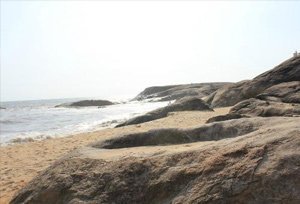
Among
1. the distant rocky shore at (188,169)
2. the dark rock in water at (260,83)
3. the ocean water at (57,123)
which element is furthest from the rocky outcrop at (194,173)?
the ocean water at (57,123)

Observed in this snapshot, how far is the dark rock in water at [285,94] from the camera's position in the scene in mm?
12609

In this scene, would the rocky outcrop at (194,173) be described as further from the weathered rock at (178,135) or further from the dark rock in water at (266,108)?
the dark rock in water at (266,108)

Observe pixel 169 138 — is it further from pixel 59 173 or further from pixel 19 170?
pixel 19 170

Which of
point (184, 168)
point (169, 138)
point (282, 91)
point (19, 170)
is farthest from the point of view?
point (282, 91)

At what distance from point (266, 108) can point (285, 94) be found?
8.23ft

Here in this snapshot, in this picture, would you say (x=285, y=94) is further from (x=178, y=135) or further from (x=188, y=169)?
(x=188, y=169)

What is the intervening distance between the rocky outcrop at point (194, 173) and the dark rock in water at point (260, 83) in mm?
8809

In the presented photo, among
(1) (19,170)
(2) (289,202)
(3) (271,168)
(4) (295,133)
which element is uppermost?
(4) (295,133)

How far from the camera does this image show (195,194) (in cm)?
382

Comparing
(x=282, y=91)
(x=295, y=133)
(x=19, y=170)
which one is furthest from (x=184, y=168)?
(x=282, y=91)

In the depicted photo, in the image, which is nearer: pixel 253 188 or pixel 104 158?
pixel 253 188

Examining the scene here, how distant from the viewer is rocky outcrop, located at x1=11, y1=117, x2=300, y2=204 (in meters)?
3.52

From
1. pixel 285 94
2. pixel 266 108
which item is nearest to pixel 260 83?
pixel 285 94

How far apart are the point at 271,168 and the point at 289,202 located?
1.06ft
